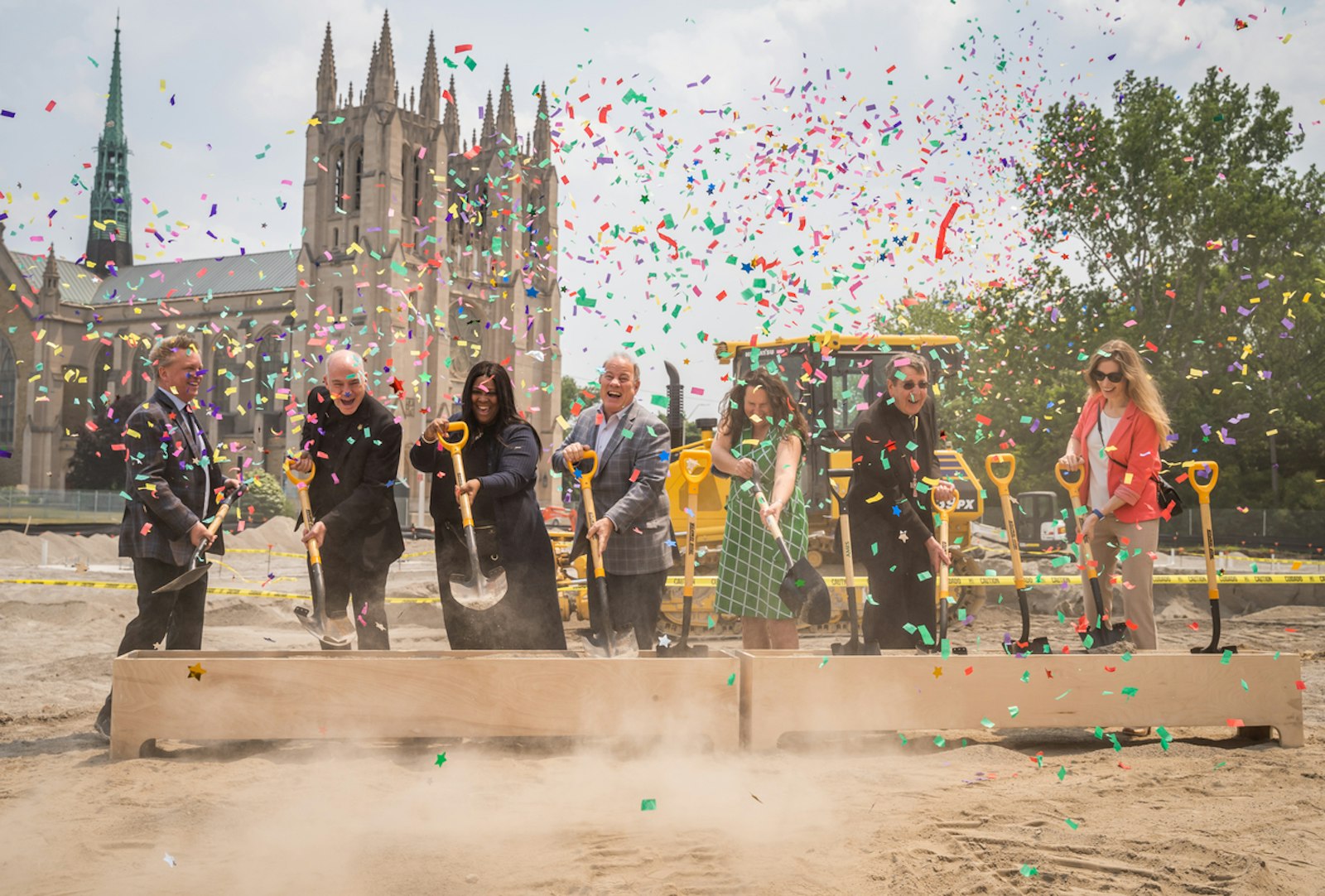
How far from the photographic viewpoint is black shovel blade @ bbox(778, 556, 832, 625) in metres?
4.82

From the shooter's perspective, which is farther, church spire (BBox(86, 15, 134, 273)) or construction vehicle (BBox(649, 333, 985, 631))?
church spire (BBox(86, 15, 134, 273))

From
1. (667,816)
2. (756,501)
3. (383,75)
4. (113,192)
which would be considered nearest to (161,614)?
A: (667,816)

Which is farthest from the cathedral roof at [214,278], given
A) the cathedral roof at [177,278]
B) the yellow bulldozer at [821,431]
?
the yellow bulldozer at [821,431]

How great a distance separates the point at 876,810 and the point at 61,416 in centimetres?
7344

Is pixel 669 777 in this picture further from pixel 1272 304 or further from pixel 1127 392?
pixel 1272 304

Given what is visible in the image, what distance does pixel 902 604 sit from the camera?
17.0 feet

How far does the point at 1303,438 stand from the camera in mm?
31234

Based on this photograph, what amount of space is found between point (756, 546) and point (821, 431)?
15.8 ft

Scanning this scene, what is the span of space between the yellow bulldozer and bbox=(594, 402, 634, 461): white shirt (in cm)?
423

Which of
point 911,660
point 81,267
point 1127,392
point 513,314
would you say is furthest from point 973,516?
point 81,267

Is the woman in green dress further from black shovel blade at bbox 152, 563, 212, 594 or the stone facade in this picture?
the stone facade

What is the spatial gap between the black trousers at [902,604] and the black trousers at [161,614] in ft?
10.4

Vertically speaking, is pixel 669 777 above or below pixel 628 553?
below

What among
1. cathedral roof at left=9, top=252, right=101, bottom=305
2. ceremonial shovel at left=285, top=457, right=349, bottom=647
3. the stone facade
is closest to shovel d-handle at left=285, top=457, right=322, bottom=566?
ceremonial shovel at left=285, top=457, right=349, bottom=647
